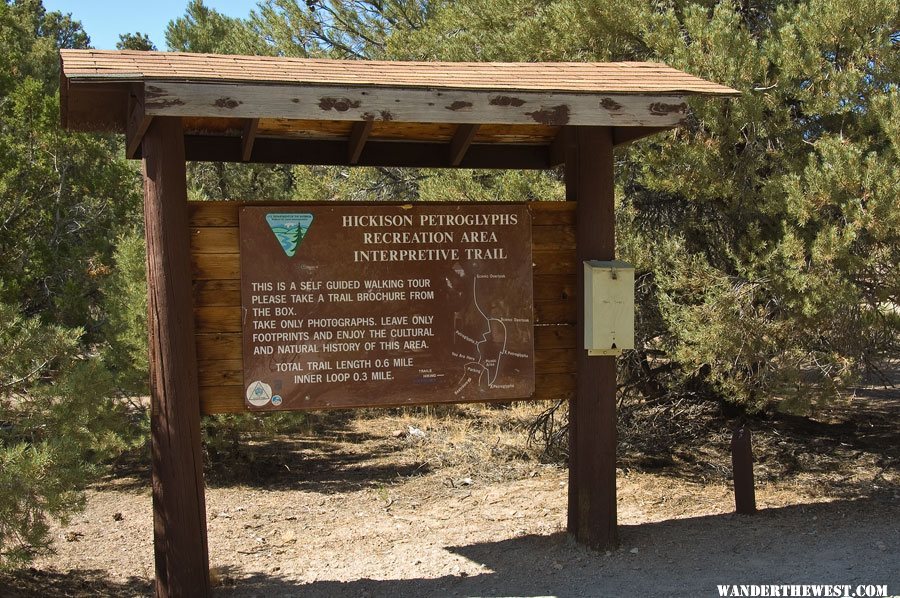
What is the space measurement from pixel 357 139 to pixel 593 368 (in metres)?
1.97

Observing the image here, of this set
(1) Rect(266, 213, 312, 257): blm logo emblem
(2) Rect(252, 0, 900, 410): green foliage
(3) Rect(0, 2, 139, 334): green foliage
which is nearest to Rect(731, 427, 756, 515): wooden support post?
(2) Rect(252, 0, 900, 410): green foliage

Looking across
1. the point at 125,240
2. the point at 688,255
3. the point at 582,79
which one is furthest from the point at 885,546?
the point at 125,240

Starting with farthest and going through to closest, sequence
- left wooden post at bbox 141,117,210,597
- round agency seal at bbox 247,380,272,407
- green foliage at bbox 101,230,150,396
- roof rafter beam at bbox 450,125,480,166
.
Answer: green foliage at bbox 101,230,150,396, roof rafter beam at bbox 450,125,480,166, round agency seal at bbox 247,380,272,407, left wooden post at bbox 141,117,210,597

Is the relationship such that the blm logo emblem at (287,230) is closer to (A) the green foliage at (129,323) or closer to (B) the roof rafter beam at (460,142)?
(B) the roof rafter beam at (460,142)

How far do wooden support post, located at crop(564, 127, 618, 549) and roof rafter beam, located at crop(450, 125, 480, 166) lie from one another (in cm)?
58

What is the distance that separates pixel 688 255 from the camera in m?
7.16

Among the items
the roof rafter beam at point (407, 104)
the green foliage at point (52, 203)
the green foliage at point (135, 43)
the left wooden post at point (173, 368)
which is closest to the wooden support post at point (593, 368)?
the roof rafter beam at point (407, 104)

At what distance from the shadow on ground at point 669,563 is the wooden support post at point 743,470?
0.23 meters

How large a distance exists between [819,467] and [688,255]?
256 centimetres

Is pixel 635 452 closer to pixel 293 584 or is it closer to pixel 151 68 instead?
pixel 293 584

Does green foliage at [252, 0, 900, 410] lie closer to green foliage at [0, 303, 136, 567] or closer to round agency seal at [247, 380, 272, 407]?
round agency seal at [247, 380, 272, 407]

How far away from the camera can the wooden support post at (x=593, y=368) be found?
5227 mm

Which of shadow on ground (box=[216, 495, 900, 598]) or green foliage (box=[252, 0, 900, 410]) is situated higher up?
green foliage (box=[252, 0, 900, 410])

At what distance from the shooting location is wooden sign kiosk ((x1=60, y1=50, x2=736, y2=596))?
4.35 metres
